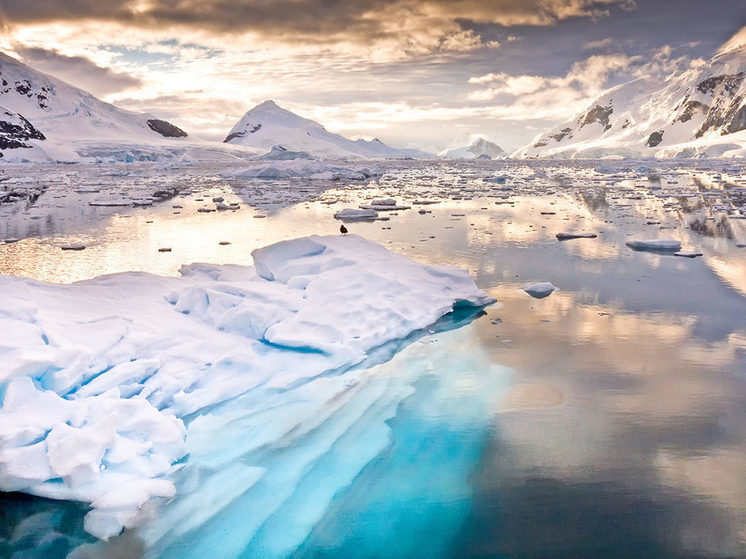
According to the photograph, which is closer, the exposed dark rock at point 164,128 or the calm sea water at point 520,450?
the calm sea water at point 520,450

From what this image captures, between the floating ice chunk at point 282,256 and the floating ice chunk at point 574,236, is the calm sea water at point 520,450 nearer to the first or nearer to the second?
the floating ice chunk at point 282,256

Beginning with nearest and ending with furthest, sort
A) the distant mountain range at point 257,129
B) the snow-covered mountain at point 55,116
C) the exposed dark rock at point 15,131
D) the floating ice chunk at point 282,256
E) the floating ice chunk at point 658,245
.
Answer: the floating ice chunk at point 282,256, the floating ice chunk at point 658,245, the exposed dark rock at point 15,131, the distant mountain range at point 257,129, the snow-covered mountain at point 55,116

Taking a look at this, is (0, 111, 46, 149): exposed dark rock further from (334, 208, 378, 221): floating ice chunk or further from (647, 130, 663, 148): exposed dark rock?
(647, 130, 663, 148): exposed dark rock

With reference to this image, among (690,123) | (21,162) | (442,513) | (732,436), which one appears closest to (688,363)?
(732,436)

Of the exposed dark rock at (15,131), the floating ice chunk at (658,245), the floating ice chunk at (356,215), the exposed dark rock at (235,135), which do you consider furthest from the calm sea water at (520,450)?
the exposed dark rock at (235,135)

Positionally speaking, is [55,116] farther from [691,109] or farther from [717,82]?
[717,82]

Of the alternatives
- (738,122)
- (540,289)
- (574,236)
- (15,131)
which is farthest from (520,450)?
(738,122)
